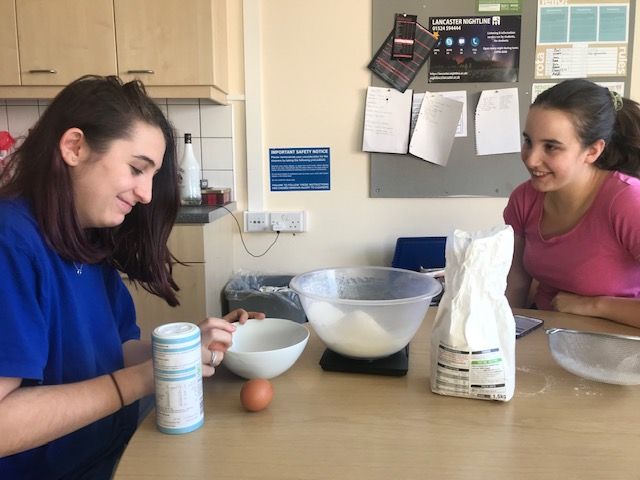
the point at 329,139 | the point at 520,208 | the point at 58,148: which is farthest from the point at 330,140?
the point at 58,148

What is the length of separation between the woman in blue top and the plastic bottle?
1308 millimetres

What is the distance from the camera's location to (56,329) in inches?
35.6

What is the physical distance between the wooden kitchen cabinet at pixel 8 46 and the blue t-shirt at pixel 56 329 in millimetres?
1547

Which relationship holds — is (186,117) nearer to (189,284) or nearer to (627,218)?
(189,284)

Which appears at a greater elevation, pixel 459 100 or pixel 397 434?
pixel 459 100

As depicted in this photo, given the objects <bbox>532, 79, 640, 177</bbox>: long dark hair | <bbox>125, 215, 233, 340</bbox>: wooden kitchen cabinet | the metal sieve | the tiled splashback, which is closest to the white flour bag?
the metal sieve

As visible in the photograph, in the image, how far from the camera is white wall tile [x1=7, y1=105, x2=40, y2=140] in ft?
8.48

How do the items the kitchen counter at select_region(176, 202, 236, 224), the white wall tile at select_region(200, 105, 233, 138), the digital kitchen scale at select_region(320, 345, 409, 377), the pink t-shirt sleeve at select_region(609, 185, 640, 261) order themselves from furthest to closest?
the white wall tile at select_region(200, 105, 233, 138) < the kitchen counter at select_region(176, 202, 236, 224) < the pink t-shirt sleeve at select_region(609, 185, 640, 261) < the digital kitchen scale at select_region(320, 345, 409, 377)

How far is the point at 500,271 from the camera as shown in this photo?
0.86 m

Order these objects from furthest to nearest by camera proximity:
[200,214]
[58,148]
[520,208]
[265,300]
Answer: [265,300] → [200,214] → [520,208] → [58,148]

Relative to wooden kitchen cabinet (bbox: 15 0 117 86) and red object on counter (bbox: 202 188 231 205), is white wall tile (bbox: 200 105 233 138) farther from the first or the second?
wooden kitchen cabinet (bbox: 15 0 117 86)

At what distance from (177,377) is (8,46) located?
2.04 meters

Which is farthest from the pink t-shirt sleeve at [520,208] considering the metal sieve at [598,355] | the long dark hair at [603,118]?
the metal sieve at [598,355]

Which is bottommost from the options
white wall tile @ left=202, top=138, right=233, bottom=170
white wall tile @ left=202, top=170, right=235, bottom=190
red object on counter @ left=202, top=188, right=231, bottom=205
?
red object on counter @ left=202, top=188, right=231, bottom=205
